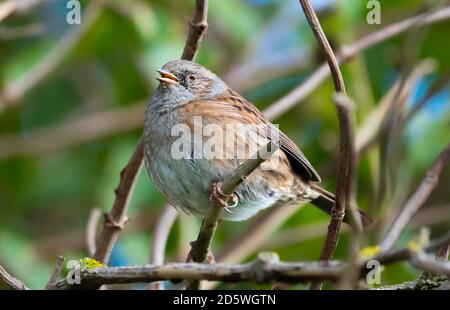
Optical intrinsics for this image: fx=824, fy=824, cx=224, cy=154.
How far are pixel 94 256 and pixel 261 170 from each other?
1.22 metres

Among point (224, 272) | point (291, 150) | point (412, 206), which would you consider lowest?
point (224, 272)

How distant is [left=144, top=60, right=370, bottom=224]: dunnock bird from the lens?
471 centimetres

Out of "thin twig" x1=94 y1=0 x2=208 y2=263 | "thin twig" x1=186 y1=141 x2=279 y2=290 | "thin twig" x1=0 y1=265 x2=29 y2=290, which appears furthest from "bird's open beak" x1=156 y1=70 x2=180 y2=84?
"thin twig" x1=0 y1=265 x2=29 y2=290

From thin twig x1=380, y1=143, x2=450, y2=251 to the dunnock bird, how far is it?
1.14m

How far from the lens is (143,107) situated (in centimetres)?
713

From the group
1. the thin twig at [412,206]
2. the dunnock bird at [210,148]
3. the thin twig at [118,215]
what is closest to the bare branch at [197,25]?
the thin twig at [118,215]

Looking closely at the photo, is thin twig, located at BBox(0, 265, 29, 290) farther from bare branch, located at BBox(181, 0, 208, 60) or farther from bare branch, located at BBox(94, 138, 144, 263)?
bare branch, located at BBox(181, 0, 208, 60)

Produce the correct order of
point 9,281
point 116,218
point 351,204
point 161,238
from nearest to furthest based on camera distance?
point 351,204 < point 9,281 < point 116,218 < point 161,238

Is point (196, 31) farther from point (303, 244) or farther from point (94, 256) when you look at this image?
point (303, 244)

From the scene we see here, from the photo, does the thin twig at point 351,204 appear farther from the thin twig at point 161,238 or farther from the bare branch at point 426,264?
the thin twig at point 161,238

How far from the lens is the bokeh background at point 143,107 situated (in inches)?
245

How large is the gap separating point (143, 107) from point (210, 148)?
2.53 metres

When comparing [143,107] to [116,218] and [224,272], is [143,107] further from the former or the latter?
[224,272]

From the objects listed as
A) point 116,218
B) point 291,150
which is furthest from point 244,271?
point 291,150
